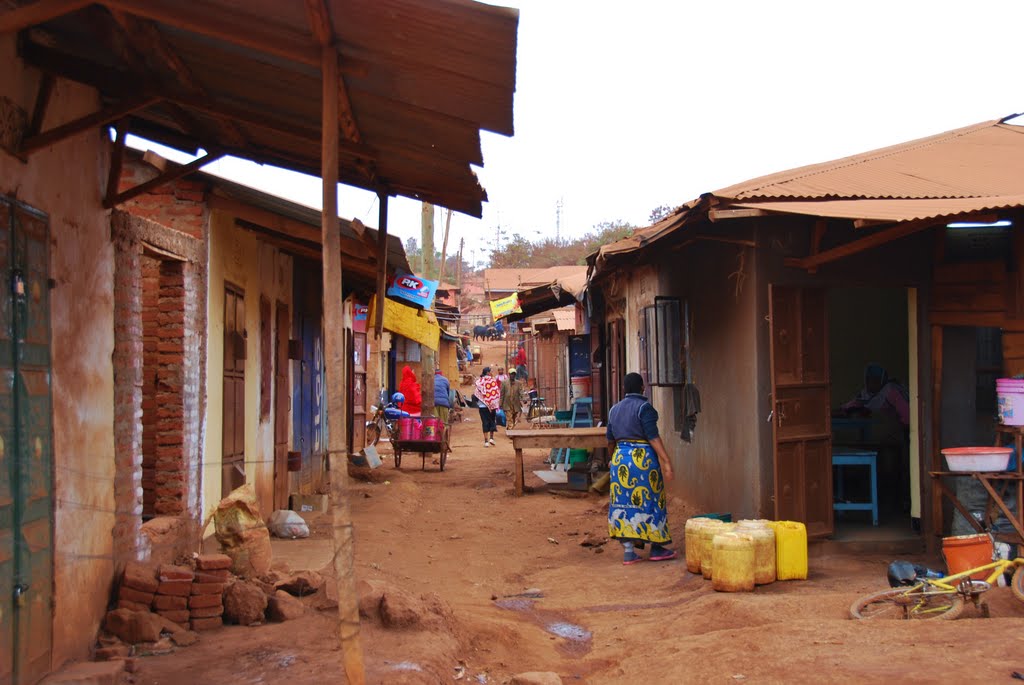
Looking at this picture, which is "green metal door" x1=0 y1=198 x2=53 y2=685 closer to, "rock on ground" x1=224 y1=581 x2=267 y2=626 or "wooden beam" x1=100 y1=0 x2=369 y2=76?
"wooden beam" x1=100 y1=0 x2=369 y2=76

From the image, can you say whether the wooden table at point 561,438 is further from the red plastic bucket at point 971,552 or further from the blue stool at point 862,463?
the red plastic bucket at point 971,552

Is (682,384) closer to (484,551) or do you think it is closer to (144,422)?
(484,551)

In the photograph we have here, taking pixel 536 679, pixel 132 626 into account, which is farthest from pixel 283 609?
pixel 536 679

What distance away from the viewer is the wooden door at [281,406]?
1148 centimetres

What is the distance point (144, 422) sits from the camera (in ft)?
26.3

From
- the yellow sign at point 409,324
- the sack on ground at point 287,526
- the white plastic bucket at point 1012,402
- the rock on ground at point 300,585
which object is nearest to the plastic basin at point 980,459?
the white plastic bucket at point 1012,402

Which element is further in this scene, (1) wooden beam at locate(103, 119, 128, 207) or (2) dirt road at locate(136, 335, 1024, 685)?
(1) wooden beam at locate(103, 119, 128, 207)

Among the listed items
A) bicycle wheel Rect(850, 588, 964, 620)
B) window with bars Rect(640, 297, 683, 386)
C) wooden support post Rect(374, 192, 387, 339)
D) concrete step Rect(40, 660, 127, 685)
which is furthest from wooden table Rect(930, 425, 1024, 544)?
concrete step Rect(40, 660, 127, 685)

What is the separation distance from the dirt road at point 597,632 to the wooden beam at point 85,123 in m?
2.82

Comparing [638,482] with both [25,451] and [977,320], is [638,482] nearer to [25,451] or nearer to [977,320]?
[977,320]

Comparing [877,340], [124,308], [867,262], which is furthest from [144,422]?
[877,340]

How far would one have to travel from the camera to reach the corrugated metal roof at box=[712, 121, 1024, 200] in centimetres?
788

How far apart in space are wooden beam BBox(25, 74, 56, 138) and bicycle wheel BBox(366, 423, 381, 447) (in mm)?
16545

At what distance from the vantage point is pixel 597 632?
7012 mm
